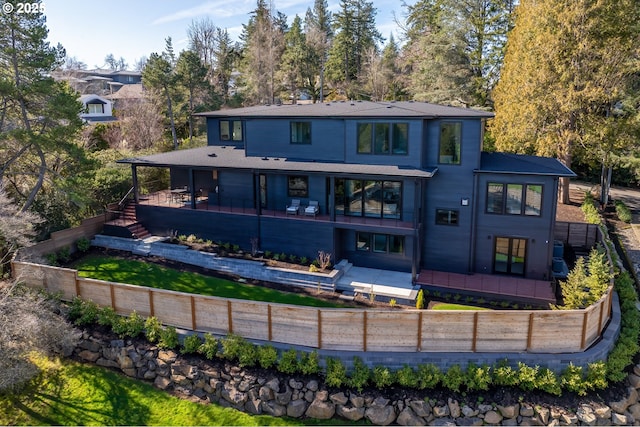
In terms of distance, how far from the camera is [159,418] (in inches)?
459

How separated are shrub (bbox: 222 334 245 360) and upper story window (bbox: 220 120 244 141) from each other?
14436 millimetres

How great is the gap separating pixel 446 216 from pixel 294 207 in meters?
6.83

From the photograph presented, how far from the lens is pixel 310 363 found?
39.3ft

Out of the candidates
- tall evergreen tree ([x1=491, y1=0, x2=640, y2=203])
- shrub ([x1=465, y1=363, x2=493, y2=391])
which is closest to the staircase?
shrub ([x1=465, y1=363, x2=493, y2=391])

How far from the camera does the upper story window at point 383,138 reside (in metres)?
18.2

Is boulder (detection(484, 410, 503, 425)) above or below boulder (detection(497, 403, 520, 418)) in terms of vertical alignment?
below

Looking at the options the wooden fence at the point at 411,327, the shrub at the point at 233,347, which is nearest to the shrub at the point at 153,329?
the wooden fence at the point at 411,327

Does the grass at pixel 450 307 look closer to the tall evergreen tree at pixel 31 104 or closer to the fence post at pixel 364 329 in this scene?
the fence post at pixel 364 329

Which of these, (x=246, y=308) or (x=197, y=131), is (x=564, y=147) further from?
(x=197, y=131)

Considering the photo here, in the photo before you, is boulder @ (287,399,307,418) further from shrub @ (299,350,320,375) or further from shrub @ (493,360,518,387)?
shrub @ (493,360,518,387)

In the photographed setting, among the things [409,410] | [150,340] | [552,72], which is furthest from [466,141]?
[150,340]

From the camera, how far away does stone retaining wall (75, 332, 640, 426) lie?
444 inches

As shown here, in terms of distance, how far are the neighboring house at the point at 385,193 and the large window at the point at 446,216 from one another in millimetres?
43

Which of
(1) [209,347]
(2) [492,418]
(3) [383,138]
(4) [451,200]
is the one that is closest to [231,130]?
(3) [383,138]
